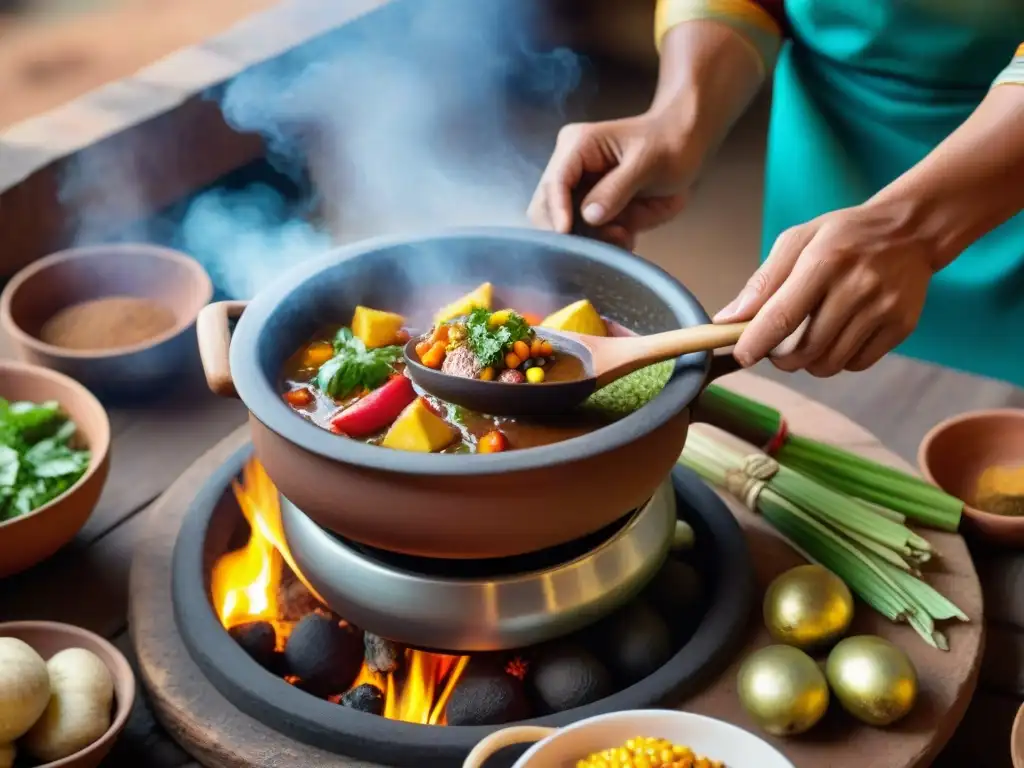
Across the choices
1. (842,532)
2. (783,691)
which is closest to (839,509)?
(842,532)

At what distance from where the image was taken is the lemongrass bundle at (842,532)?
1.55 meters

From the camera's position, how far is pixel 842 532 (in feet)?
5.52

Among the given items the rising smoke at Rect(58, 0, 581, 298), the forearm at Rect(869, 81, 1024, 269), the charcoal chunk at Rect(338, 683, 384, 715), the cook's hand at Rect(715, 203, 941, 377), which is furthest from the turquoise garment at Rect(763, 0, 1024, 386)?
the charcoal chunk at Rect(338, 683, 384, 715)

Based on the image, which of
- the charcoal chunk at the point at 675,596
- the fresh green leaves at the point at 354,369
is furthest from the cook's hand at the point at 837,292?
the fresh green leaves at the point at 354,369

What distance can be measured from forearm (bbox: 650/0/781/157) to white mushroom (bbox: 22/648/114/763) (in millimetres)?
1364

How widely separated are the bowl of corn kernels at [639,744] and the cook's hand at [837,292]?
466 millimetres

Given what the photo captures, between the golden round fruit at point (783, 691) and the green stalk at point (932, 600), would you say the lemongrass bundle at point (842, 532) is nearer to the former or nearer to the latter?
the green stalk at point (932, 600)

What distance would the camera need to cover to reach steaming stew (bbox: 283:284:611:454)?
1.34 metres

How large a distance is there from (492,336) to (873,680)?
67 cm

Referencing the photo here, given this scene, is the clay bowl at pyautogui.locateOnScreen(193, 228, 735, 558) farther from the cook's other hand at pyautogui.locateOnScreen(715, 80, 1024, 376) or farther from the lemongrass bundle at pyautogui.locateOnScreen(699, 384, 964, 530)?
the lemongrass bundle at pyautogui.locateOnScreen(699, 384, 964, 530)

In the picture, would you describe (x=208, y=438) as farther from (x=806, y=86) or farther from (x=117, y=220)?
(x=806, y=86)

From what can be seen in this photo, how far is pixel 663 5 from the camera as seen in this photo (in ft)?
7.36

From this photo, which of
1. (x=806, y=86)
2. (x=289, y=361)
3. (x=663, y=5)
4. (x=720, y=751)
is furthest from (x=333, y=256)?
(x=806, y=86)

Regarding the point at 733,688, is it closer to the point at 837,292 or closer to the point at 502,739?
the point at 502,739
